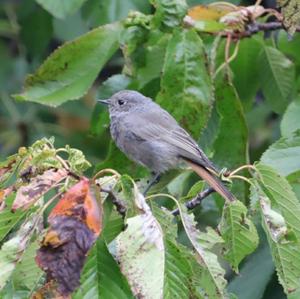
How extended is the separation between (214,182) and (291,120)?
0.63 m

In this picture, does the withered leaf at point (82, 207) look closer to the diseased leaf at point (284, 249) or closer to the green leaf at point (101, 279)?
the green leaf at point (101, 279)

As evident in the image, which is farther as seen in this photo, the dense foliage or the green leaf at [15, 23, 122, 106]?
the green leaf at [15, 23, 122, 106]

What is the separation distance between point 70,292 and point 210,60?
74.3 inches

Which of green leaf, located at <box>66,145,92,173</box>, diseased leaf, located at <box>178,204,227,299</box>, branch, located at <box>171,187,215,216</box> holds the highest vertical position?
green leaf, located at <box>66,145,92,173</box>

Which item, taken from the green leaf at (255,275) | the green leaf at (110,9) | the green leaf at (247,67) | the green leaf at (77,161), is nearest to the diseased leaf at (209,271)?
the green leaf at (77,161)

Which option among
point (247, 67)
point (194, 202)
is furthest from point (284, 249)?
point (247, 67)

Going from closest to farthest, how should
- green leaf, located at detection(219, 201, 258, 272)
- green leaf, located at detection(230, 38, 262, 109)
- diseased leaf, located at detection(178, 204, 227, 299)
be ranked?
diseased leaf, located at detection(178, 204, 227, 299), green leaf, located at detection(219, 201, 258, 272), green leaf, located at detection(230, 38, 262, 109)

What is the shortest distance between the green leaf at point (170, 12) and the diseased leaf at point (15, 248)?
152 centimetres

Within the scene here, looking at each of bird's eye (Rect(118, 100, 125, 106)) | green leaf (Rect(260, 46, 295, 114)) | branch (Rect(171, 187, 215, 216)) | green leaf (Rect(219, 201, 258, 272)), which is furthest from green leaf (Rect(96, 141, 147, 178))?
green leaf (Rect(219, 201, 258, 272))

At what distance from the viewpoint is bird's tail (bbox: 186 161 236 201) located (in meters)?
3.76

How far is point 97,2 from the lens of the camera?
17.0 feet

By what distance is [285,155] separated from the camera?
4.03 metres

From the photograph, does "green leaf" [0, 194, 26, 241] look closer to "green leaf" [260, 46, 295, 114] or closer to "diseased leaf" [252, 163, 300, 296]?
"diseased leaf" [252, 163, 300, 296]

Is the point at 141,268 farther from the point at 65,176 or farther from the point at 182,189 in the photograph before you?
the point at 182,189
